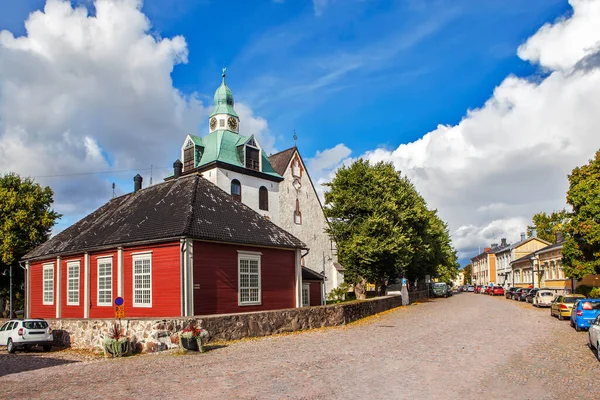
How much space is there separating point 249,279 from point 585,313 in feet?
48.3

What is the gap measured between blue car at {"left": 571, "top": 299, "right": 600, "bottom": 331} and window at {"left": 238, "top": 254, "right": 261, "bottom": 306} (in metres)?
14.0

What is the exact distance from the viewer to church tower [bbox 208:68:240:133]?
44.2 m

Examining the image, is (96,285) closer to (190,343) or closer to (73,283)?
(73,283)

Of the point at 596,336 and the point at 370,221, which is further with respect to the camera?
the point at 370,221

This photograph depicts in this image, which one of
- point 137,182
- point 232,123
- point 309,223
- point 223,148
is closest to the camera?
point 137,182

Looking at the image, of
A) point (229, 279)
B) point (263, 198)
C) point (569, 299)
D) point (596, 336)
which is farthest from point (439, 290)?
point (596, 336)

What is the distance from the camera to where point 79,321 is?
21062 millimetres

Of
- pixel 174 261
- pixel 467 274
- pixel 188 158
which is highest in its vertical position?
pixel 188 158

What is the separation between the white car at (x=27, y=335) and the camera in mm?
21125

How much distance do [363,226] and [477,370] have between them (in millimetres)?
27610

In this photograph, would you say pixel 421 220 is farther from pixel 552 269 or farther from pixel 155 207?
pixel 155 207

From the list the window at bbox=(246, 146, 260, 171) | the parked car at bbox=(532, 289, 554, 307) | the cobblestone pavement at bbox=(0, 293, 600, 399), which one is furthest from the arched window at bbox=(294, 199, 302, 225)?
the cobblestone pavement at bbox=(0, 293, 600, 399)

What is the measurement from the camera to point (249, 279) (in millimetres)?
24797

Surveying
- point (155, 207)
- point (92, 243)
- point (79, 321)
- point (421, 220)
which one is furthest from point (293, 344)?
point (421, 220)
